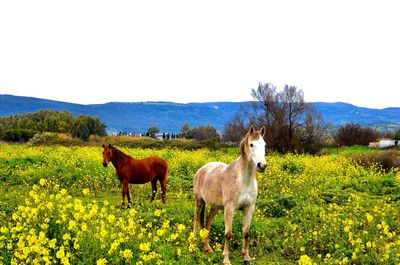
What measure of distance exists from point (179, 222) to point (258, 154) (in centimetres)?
378

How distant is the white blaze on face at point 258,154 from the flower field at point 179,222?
134 centimetres

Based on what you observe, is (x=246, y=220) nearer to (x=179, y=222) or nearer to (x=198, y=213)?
(x=198, y=213)

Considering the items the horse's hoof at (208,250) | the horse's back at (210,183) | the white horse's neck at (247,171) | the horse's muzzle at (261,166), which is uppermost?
the horse's muzzle at (261,166)

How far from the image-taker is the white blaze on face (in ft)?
20.9

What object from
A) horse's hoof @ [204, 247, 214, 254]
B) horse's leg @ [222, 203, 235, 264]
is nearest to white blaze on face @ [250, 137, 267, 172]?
horse's leg @ [222, 203, 235, 264]

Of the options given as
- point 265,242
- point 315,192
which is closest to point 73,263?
point 265,242

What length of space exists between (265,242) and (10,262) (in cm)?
485

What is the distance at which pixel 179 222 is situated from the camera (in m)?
9.67

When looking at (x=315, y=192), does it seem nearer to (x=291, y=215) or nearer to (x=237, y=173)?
(x=291, y=215)

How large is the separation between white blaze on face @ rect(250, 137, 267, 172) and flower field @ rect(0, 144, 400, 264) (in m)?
1.34

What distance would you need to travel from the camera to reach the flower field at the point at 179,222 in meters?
5.97

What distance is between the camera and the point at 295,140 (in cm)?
3338

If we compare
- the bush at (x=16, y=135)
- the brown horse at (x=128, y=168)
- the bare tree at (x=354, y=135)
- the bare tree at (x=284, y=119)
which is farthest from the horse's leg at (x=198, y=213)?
the bare tree at (x=354, y=135)

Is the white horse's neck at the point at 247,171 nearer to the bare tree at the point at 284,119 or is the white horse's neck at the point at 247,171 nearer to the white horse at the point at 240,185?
the white horse at the point at 240,185
